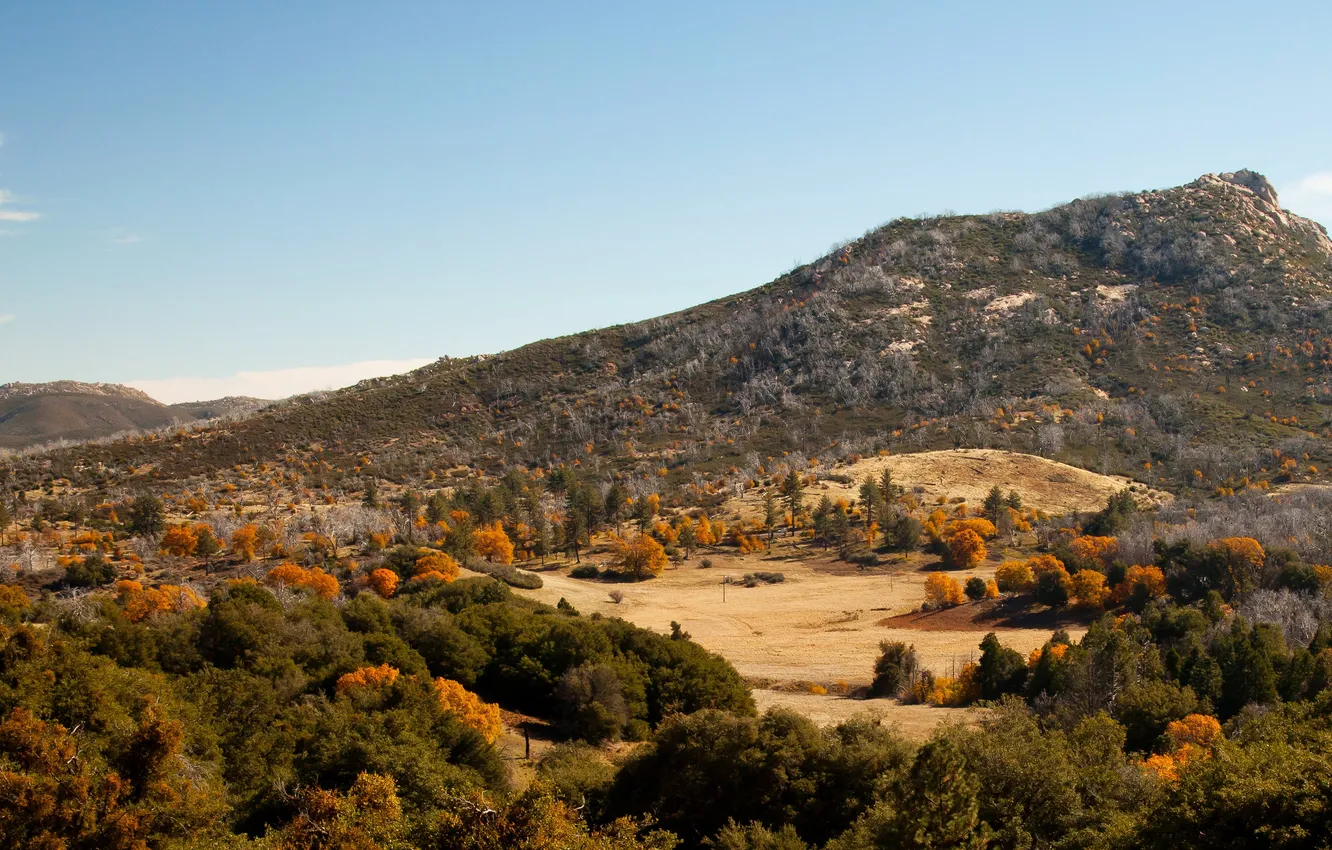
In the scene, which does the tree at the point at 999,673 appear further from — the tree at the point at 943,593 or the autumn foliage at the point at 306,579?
the autumn foliage at the point at 306,579

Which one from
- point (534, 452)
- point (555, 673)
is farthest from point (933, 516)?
point (534, 452)

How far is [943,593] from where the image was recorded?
64.2 metres

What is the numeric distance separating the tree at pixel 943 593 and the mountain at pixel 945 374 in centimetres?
4834

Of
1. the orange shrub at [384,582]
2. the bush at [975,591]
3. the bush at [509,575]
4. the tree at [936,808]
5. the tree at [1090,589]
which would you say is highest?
the tree at [936,808]

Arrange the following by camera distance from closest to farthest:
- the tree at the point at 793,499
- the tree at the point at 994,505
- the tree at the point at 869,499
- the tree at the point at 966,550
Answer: the tree at the point at 966,550
the tree at the point at 994,505
the tree at the point at 869,499
the tree at the point at 793,499

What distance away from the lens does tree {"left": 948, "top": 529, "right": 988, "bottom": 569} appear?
251 ft

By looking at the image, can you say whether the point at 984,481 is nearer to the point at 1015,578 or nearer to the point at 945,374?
the point at 1015,578

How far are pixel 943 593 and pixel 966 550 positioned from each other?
44.7 ft

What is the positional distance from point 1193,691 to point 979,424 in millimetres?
86552

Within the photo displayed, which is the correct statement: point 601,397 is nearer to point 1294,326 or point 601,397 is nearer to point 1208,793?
point 1294,326

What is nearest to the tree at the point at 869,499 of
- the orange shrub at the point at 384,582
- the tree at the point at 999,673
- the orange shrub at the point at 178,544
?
the tree at the point at 999,673

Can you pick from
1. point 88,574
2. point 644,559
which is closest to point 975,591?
point 644,559

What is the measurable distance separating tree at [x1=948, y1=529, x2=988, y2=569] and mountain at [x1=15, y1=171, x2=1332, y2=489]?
36.6 metres

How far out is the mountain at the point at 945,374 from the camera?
388ft
